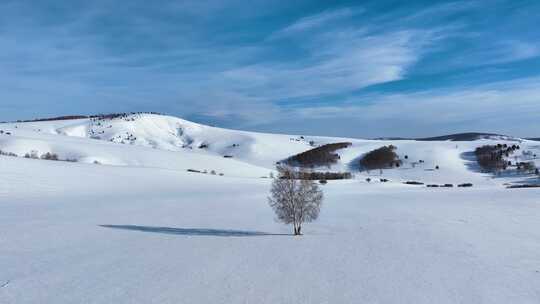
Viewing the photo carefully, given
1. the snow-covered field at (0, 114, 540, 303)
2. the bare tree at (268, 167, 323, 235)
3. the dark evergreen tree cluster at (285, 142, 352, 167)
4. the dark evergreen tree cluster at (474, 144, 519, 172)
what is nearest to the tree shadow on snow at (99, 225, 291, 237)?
the snow-covered field at (0, 114, 540, 303)

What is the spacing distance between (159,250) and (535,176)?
64.3 m

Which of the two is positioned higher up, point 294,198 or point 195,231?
point 294,198

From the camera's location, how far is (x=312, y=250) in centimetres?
1030

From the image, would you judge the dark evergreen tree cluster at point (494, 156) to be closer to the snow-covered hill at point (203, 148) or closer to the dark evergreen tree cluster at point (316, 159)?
the snow-covered hill at point (203, 148)

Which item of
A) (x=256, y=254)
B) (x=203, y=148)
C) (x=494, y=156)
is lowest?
(x=256, y=254)

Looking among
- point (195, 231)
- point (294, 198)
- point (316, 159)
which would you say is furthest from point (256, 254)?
point (316, 159)

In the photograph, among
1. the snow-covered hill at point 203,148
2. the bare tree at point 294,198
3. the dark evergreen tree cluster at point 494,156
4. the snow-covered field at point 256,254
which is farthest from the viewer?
the dark evergreen tree cluster at point 494,156

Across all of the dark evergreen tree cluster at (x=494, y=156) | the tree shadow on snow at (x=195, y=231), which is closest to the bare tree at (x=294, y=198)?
the tree shadow on snow at (x=195, y=231)

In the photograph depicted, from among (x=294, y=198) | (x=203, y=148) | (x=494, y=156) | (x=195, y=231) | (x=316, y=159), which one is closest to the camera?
(x=195, y=231)

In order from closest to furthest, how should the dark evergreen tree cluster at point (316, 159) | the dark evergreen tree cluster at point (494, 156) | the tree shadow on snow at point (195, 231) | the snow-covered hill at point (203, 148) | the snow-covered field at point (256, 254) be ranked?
the snow-covered field at point (256, 254)
the tree shadow on snow at point (195, 231)
the snow-covered hill at point (203, 148)
the dark evergreen tree cluster at point (494, 156)
the dark evergreen tree cluster at point (316, 159)

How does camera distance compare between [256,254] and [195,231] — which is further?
[195,231]

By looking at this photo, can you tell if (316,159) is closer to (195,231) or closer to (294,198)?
(294,198)

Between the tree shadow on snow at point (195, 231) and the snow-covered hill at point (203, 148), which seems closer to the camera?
the tree shadow on snow at point (195, 231)

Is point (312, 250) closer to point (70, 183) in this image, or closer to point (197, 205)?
point (197, 205)
